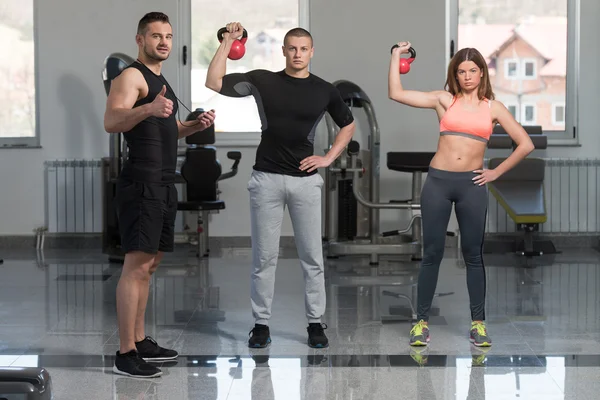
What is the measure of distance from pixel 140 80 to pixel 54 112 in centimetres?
460

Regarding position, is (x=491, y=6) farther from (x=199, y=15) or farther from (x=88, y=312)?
(x=88, y=312)

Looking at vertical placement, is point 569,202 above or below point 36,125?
below

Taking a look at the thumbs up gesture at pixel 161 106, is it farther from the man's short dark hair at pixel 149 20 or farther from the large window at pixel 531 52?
the large window at pixel 531 52

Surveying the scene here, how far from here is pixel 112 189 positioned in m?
7.32

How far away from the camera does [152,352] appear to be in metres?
4.05

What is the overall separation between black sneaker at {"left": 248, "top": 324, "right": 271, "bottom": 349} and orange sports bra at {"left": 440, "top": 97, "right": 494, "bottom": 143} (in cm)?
125

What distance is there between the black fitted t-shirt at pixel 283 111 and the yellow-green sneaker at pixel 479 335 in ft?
3.62

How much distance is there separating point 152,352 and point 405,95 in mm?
1621

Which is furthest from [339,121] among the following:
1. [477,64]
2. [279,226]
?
[477,64]

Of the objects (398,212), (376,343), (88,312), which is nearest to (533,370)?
(376,343)

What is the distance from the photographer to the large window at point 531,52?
8039mm

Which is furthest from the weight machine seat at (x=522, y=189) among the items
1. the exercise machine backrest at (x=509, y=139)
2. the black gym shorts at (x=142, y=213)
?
the black gym shorts at (x=142, y=213)

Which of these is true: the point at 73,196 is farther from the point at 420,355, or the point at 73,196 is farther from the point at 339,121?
the point at 420,355

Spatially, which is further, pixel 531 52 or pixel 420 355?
pixel 531 52
